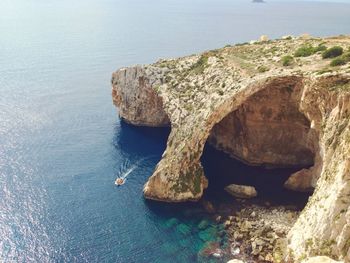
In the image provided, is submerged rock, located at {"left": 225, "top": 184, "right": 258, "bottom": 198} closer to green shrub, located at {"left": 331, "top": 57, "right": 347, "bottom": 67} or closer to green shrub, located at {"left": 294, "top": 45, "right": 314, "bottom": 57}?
green shrub, located at {"left": 331, "top": 57, "right": 347, "bottom": 67}

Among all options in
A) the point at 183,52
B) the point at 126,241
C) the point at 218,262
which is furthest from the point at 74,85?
the point at 218,262

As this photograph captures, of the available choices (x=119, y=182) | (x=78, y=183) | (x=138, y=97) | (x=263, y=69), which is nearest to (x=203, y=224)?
(x=119, y=182)

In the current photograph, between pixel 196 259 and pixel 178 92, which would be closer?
pixel 196 259

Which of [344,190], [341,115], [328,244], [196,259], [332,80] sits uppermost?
[332,80]

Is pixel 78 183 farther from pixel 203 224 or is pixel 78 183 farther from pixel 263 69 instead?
pixel 263 69

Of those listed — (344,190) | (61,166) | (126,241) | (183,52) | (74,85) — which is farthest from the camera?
(183,52)

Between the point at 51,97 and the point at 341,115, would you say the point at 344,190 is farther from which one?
the point at 51,97

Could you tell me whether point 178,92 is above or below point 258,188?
above
